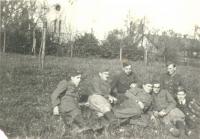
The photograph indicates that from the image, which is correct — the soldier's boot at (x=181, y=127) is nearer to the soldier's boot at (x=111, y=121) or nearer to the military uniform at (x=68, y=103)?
the soldier's boot at (x=111, y=121)

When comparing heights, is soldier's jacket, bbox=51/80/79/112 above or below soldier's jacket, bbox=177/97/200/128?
above

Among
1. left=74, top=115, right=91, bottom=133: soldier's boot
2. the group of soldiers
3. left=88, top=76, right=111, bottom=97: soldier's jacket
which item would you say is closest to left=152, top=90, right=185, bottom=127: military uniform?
the group of soldiers

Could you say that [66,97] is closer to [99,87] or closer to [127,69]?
[99,87]

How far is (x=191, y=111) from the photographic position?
5949 millimetres

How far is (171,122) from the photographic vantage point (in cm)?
546

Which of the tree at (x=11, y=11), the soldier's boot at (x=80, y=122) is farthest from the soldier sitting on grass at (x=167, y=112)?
the tree at (x=11, y=11)

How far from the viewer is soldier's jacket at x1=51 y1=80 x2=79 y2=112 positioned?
5020 mm

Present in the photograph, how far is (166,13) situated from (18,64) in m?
4.04

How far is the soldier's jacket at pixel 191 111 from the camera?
5641 millimetres

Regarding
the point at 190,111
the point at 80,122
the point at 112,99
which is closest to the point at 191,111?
the point at 190,111

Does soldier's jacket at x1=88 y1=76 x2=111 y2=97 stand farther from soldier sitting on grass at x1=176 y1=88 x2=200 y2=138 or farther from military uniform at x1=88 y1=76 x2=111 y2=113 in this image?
soldier sitting on grass at x1=176 y1=88 x2=200 y2=138

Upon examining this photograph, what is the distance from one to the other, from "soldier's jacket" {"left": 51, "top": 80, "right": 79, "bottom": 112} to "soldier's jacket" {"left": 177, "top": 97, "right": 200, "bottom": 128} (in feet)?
6.37

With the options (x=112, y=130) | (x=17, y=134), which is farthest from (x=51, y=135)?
(x=112, y=130)

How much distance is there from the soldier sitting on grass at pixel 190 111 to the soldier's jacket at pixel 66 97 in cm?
188
